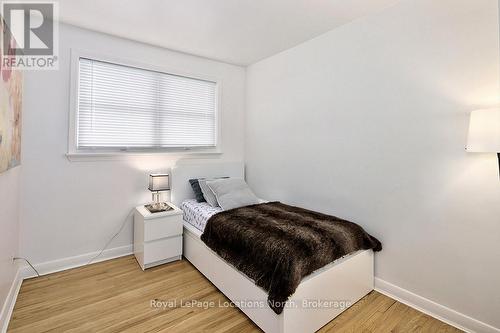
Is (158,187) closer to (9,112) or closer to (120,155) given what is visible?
(120,155)

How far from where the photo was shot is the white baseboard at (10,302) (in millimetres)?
1720

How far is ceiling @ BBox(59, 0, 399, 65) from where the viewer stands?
2.18 meters

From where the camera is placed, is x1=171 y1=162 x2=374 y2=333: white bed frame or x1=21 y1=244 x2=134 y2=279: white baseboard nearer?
x1=171 y1=162 x2=374 y2=333: white bed frame

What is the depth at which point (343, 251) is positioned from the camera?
1995mm

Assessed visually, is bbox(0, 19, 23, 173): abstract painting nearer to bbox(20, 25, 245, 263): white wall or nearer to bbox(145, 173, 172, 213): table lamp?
bbox(20, 25, 245, 263): white wall

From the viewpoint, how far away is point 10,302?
1926 millimetres

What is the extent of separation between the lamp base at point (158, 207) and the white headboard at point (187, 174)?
0.23 metres

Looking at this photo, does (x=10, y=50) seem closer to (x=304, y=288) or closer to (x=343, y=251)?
(x=304, y=288)

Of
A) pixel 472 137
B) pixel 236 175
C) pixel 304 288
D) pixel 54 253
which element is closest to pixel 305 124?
pixel 236 175

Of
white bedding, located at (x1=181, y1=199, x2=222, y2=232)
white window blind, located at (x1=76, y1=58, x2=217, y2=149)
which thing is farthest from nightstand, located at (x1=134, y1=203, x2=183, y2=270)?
white window blind, located at (x1=76, y1=58, x2=217, y2=149)

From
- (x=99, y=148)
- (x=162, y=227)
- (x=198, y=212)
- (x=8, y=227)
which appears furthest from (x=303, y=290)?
(x=99, y=148)

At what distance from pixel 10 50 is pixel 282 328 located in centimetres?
271

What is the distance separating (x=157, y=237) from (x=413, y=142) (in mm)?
2598

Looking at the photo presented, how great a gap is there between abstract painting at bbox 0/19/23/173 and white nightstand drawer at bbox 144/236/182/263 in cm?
137
